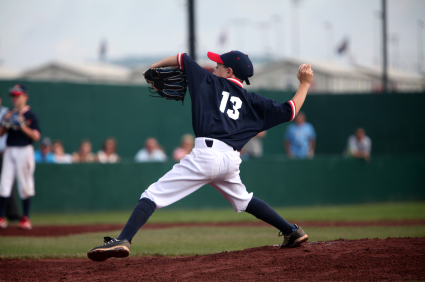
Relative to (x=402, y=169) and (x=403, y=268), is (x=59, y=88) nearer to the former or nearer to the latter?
(x=402, y=169)

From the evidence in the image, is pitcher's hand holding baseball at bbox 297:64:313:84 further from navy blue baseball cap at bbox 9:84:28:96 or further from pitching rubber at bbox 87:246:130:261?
navy blue baseball cap at bbox 9:84:28:96

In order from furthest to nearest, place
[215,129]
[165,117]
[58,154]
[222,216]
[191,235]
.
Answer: [165,117] < [58,154] < [222,216] < [191,235] < [215,129]

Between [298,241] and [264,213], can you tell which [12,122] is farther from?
[298,241]

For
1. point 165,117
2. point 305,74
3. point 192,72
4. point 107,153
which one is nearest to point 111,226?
point 107,153

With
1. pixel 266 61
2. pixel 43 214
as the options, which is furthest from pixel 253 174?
pixel 266 61

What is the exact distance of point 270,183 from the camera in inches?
476

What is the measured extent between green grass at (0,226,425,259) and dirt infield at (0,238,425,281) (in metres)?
0.88

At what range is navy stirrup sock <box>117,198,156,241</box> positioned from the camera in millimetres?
3977

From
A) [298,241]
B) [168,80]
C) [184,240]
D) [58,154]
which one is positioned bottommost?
[184,240]

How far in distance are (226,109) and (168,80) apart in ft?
1.95

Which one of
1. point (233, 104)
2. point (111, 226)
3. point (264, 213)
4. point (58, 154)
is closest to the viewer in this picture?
point (233, 104)

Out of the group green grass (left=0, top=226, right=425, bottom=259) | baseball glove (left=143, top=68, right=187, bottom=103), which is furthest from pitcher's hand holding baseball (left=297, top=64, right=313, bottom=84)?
green grass (left=0, top=226, right=425, bottom=259)

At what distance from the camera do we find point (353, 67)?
32.9 m

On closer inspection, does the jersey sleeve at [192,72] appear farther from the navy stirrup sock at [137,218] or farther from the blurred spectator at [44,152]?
the blurred spectator at [44,152]
